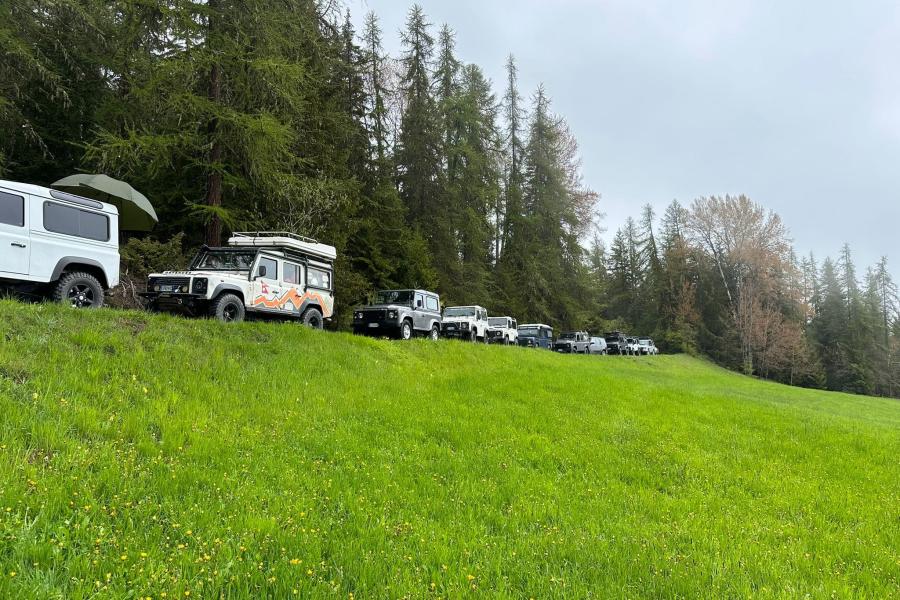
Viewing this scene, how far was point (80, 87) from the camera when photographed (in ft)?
65.0

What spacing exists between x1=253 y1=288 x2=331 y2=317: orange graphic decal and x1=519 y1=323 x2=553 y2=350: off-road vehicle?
18.9 metres

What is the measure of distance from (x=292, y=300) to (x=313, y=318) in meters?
1.27

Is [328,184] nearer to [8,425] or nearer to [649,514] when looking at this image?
[8,425]

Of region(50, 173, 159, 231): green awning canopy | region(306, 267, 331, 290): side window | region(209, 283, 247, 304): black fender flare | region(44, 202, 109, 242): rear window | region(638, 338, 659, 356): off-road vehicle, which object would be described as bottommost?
region(638, 338, 659, 356): off-road vehicle

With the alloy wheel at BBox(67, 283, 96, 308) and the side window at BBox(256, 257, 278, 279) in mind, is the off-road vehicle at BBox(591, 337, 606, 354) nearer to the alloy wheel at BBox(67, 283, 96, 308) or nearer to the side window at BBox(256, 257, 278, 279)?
the side window at BBox(256, 257, 278, 279)

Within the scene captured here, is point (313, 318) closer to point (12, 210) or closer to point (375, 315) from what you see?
point (375, 315)

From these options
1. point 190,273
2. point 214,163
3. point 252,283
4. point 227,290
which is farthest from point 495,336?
point 190,273

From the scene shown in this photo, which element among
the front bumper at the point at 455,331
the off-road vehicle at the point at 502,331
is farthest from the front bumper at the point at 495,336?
the front bumper at the point at 455,331

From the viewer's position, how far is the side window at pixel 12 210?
8.26 metres

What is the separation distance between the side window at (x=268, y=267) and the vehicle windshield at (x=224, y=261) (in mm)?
221

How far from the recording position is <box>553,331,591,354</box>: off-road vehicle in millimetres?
33750

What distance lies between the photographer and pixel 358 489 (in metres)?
4.95

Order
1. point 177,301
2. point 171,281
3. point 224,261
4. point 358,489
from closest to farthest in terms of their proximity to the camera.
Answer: point 358,489 < point 177,301 < point 171,281 < point 224,261

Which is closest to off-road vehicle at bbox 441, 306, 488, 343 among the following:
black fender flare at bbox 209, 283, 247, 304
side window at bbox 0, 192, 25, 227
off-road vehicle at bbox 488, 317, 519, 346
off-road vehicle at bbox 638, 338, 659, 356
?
off-road vehicle at bbox 488, 317, 519, 346
